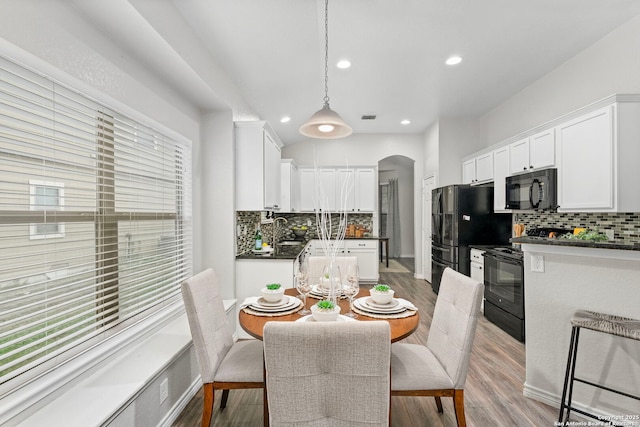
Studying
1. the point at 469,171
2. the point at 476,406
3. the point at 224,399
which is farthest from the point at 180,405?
the point at 469,171

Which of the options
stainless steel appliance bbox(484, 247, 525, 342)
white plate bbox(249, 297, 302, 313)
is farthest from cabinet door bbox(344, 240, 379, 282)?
white plate bbox(249, 297, 302, 313)

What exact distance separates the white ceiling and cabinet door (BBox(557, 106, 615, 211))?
2.78 feet

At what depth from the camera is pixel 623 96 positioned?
99.0 inches

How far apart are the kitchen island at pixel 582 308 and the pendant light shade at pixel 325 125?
1503mm

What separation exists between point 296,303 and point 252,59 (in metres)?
2.31

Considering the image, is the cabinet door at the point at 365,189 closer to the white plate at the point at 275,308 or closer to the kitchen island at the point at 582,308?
the kitchen island at the point at 582,308

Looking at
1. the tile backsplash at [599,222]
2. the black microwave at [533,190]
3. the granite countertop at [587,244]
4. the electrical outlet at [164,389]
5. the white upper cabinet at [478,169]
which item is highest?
the white upper cabinet at [478,169]

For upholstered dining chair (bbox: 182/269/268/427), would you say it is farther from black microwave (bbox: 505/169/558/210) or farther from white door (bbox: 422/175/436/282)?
white door (bbox: 422/175/436/282)

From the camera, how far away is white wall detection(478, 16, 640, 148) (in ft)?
8.90

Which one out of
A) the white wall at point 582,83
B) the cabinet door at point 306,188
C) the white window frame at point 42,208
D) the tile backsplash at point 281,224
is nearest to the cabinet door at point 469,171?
the white wall at point 582,83

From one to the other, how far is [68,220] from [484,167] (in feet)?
15.4

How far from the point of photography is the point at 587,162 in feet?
9.22

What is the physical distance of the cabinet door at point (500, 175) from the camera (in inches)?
157

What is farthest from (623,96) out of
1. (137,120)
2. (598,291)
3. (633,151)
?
(137,120)
